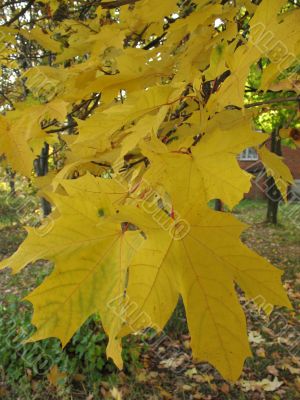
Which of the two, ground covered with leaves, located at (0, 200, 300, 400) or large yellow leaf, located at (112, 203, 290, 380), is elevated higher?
large yellow leaf, located at (112, 203, 290, 380)

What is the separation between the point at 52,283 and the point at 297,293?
204 inches

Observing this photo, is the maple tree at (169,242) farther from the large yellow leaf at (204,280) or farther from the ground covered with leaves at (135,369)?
the ground covered with leaves at (135,369)

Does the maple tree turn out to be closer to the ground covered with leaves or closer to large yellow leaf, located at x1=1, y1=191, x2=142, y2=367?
large yellow leaf, located at x1=1, y1=191, x2=142, y2=367

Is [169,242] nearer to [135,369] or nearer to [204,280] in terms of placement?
[204,280]

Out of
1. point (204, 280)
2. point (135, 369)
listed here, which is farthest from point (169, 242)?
point (135, 369)

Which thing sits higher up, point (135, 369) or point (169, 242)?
point (169, 242)

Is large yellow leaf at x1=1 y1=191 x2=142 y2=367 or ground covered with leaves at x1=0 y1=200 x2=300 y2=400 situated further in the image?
ground covered with leaves at x1=0 y1=200 x2=300 y2=400

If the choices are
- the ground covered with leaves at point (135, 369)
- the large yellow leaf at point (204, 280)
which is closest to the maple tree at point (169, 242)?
the large yellow leaf at point (204, 280)

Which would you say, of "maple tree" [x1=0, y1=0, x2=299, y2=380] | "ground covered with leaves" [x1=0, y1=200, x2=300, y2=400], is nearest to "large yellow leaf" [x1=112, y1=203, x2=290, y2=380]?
"maple tree" [x1=0, y1=0, x2=299, y2=380]

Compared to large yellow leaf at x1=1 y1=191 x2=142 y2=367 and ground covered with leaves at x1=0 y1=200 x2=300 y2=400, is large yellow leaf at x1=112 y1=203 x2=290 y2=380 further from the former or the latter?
ground covered with leaves at x1=0 y1=200 x2=300 y2=400

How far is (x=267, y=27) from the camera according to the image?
0.70 meters

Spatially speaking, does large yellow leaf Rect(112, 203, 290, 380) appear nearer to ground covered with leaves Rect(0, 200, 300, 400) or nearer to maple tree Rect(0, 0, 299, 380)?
maple tree Rect(0, 0, 299, 380)

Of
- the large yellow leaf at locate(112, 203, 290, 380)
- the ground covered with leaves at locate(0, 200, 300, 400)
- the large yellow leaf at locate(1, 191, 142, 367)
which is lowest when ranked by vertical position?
the ground covered with leaves at locate(0, 200, 300, 400)

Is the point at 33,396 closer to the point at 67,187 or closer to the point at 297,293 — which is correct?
the point at 67,187
